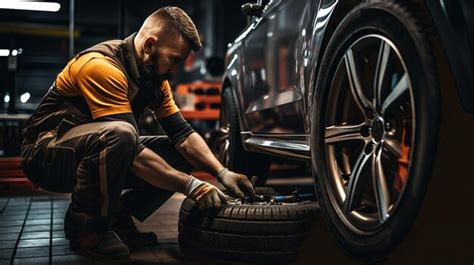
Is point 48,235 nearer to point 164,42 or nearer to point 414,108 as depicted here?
point 164,42

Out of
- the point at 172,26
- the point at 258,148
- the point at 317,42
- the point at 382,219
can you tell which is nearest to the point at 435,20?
the point at 382,219

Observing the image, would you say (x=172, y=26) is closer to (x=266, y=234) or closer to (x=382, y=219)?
(x=266, y=234)

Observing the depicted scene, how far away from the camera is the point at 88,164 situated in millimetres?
1901

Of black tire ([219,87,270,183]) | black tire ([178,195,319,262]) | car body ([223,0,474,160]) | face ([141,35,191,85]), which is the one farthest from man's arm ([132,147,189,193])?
black tire ([219,87,270,183])

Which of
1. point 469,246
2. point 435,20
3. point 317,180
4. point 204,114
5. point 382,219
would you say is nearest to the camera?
point 435,20

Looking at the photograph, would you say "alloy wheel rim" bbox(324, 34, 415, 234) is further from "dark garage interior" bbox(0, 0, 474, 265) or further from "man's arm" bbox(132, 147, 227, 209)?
"man's arm" bbox(132, 147, 227, 209)

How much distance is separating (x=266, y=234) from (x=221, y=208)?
0.21 metres

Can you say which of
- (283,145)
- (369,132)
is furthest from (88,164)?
(369,132)

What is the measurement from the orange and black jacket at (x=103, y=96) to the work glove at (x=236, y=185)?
1.01ft

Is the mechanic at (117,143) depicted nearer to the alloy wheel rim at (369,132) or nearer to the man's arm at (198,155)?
the man's arm at (198,155)

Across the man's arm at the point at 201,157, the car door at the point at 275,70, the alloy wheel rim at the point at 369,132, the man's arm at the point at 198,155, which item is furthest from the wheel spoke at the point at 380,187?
the man's arm at the point at 198,155

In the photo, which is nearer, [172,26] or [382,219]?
[382,219]

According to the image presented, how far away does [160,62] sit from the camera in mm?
2070

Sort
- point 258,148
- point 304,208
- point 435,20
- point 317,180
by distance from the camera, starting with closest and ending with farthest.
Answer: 1. point 435,20
2. point 317,180
3. point 304,208
4. point 258,148
